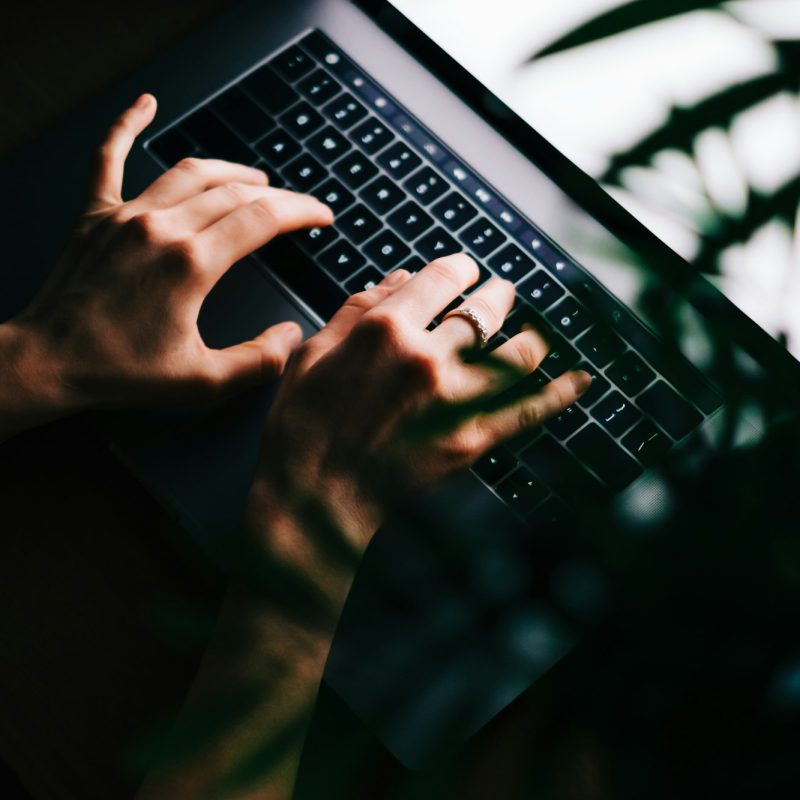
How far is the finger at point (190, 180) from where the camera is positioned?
683 millimetres

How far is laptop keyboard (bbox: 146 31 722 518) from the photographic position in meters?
0.58

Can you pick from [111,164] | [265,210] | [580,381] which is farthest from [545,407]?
[111,164]

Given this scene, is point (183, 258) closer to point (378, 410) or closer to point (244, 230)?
point (244, 230)

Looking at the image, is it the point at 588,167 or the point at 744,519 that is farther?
the point at 588,167

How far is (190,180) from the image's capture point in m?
0.68

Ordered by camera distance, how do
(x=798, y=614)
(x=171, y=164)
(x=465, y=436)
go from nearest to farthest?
(x=798, y=614) → (x=465, y=436) → (x=171, y=164)

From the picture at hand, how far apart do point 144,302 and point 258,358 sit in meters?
0.10

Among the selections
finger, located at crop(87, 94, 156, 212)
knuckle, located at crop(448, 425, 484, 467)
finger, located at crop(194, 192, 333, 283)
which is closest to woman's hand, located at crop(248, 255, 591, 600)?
knuckle, located at crop(448, 425, 484, 467)

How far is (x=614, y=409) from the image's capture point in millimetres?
587

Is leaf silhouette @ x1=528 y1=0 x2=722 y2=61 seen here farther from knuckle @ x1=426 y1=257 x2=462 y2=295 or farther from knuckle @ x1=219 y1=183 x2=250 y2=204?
knuckle @ x1=219 y1=183 x2=250 y2=204

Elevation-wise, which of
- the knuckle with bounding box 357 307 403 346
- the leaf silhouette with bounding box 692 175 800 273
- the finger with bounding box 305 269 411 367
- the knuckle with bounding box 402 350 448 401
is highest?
the leaf silhouette with bounding box 692 175 800 273

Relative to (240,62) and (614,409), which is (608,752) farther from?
(240,62)

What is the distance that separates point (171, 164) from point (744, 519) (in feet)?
1.91

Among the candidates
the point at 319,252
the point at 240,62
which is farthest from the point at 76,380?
the point at 240,62
